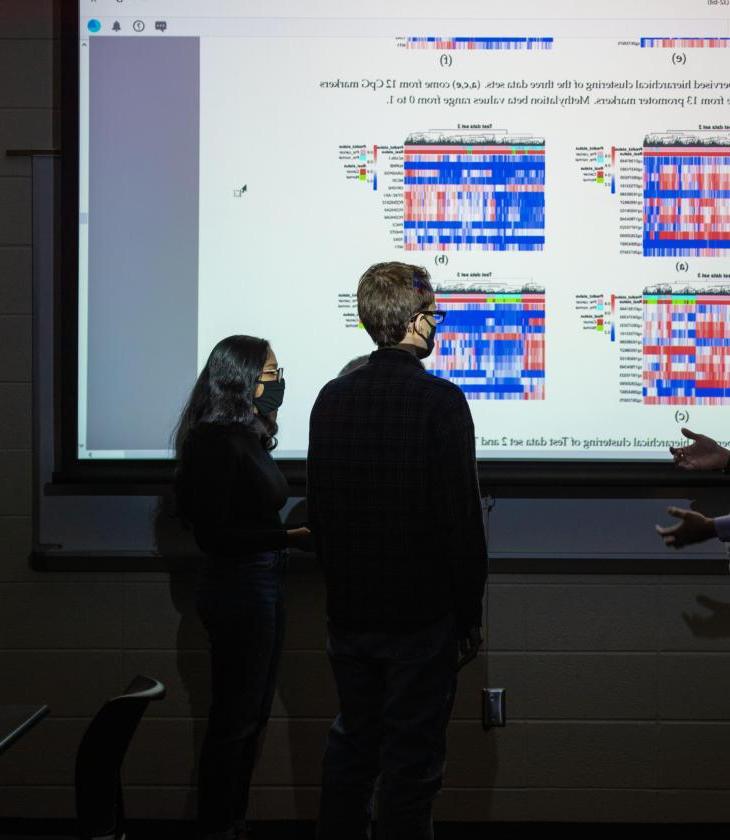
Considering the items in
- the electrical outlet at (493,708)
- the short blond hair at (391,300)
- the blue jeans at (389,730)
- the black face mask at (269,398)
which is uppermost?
the short blond hair at (391,300)

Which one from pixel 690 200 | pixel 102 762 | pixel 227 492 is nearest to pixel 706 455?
pixel 690 200

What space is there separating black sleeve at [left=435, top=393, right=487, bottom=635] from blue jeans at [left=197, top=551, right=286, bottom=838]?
25.4 inches

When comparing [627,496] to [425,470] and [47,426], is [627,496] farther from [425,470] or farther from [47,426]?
[47,426]

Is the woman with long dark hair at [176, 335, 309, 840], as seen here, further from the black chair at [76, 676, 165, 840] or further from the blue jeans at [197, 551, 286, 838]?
the black chair at [76, 676, 165, 840]

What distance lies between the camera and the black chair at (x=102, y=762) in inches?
54.9

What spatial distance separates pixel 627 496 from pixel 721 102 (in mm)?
1240

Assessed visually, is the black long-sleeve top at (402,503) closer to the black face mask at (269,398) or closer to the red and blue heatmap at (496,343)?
the black face mask at (269,398)

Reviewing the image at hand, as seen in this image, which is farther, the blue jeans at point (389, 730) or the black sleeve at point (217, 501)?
the black sleeve at point (217, 501)

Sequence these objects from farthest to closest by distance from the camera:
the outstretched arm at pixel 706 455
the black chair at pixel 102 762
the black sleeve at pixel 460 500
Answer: the outstretched arm at pixel 706 455 < the black sleeve at pixel 460 500 < the black chair at pixel 102 762

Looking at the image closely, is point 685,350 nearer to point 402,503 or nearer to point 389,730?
point 402,503

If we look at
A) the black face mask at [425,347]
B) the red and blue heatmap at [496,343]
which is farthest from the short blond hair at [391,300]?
the red and blue heatmap at [496,343]

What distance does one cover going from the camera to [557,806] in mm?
3006

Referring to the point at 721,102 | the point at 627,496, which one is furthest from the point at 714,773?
the point at 721,102

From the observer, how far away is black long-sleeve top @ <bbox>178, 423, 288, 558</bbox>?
2430 mm
